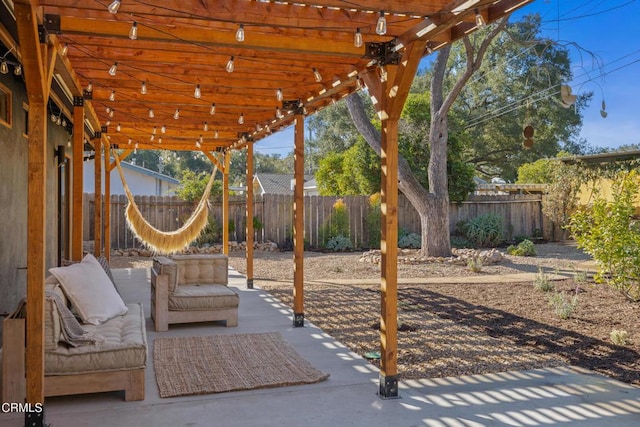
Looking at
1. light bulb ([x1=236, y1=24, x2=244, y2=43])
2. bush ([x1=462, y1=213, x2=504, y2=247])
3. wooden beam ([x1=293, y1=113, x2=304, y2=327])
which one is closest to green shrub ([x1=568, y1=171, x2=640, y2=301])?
wooden beam ([x1=293, y1=113, x2=304, y2=327])

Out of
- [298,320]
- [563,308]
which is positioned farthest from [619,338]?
[298,320]

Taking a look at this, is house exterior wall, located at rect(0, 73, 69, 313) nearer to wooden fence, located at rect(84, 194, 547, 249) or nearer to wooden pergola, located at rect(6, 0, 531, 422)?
wooden pergola, located at rect(6, 0, 531, 422)


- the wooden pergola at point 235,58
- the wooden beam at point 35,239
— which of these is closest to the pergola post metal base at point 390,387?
the wooden pergola at point 235,58

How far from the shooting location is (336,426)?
2.74 m

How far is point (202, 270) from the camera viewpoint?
18.3 ft

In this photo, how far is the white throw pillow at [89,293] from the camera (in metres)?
3.62

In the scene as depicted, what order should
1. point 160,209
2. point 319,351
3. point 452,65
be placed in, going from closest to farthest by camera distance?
point 319,351
point 160,209
point 452,65

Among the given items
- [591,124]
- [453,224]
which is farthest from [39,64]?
[591,124]

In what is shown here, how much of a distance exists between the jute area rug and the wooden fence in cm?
809

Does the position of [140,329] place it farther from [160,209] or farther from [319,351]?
[160,209]

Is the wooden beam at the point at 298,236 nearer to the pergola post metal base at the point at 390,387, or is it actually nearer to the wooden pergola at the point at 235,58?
the wooden pergola at the point at 235,58

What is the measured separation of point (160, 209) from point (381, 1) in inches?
410

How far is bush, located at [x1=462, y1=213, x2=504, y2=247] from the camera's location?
13000mm

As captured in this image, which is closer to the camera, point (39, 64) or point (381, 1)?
point (39, 64)
